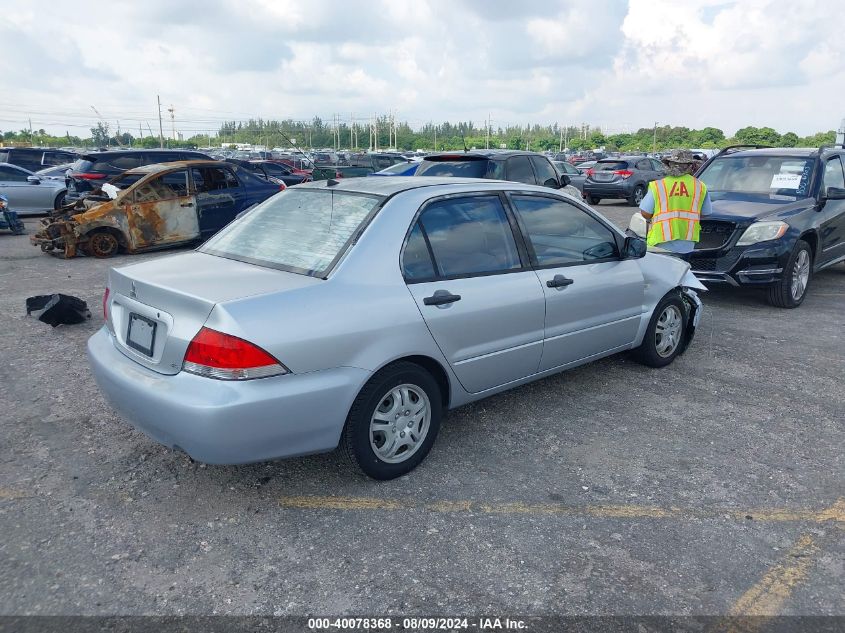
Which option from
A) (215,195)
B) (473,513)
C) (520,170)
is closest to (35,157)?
(215,195)

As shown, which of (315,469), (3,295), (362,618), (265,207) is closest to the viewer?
(362,618)

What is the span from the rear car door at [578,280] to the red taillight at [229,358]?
1982 mm

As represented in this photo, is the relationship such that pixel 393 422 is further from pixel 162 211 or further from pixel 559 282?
pixel 162 211

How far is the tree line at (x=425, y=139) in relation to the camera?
65.6m

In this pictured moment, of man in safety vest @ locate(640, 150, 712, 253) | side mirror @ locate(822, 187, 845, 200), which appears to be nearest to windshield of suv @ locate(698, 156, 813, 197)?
side mirror @ locate(822, 187, 845, 200)

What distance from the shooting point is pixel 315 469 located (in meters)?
3.73

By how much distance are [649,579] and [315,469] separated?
1863 millimetres

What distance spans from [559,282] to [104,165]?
44.7ft

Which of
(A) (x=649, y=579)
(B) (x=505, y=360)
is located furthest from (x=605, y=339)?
(A) (x=649, y=579)

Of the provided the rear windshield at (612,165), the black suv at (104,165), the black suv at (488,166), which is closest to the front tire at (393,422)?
the black suv at (488,166)

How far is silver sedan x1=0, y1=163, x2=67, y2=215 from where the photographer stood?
15391mm

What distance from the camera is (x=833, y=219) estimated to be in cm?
800

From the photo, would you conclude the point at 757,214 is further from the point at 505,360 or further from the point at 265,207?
the point at 265,207

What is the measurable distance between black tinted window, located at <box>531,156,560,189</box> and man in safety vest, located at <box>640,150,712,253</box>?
421 centimetres
